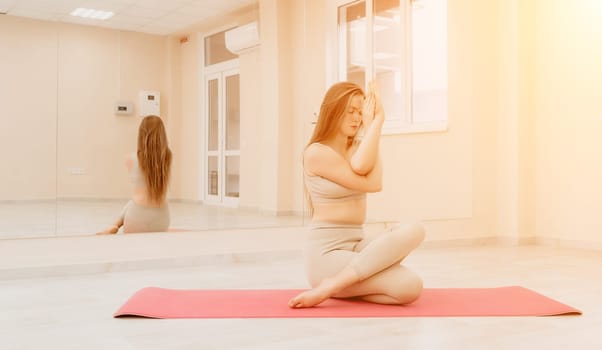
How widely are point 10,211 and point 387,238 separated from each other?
2.69 m

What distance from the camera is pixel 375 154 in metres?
2.92

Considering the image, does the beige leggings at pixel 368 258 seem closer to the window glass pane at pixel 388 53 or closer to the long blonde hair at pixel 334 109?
the long blonde hair at pixel 334 109

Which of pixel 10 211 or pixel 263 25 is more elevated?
pixel 263 25

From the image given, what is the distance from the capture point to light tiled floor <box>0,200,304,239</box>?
411cm

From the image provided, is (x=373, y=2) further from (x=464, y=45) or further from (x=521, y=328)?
(x=521, y=328)

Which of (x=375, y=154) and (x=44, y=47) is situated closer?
(x=375, y=154)

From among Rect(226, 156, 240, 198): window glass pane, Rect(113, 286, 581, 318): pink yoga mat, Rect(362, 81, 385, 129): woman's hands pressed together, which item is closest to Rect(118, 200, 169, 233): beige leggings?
Rect(226, 156, 240, 198): window glass pane

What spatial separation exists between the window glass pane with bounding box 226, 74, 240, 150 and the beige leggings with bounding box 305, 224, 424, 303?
2152 millimetres

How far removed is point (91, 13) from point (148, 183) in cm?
129

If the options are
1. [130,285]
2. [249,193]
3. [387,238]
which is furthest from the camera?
[249,193]

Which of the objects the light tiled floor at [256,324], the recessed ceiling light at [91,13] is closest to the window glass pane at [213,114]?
the recessed ceiling light at [91,13]

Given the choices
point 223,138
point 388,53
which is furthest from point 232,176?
point 388,53

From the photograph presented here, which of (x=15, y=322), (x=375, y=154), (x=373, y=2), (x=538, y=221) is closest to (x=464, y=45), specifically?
(x=373, y=2)

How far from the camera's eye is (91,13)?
14.5 feet
